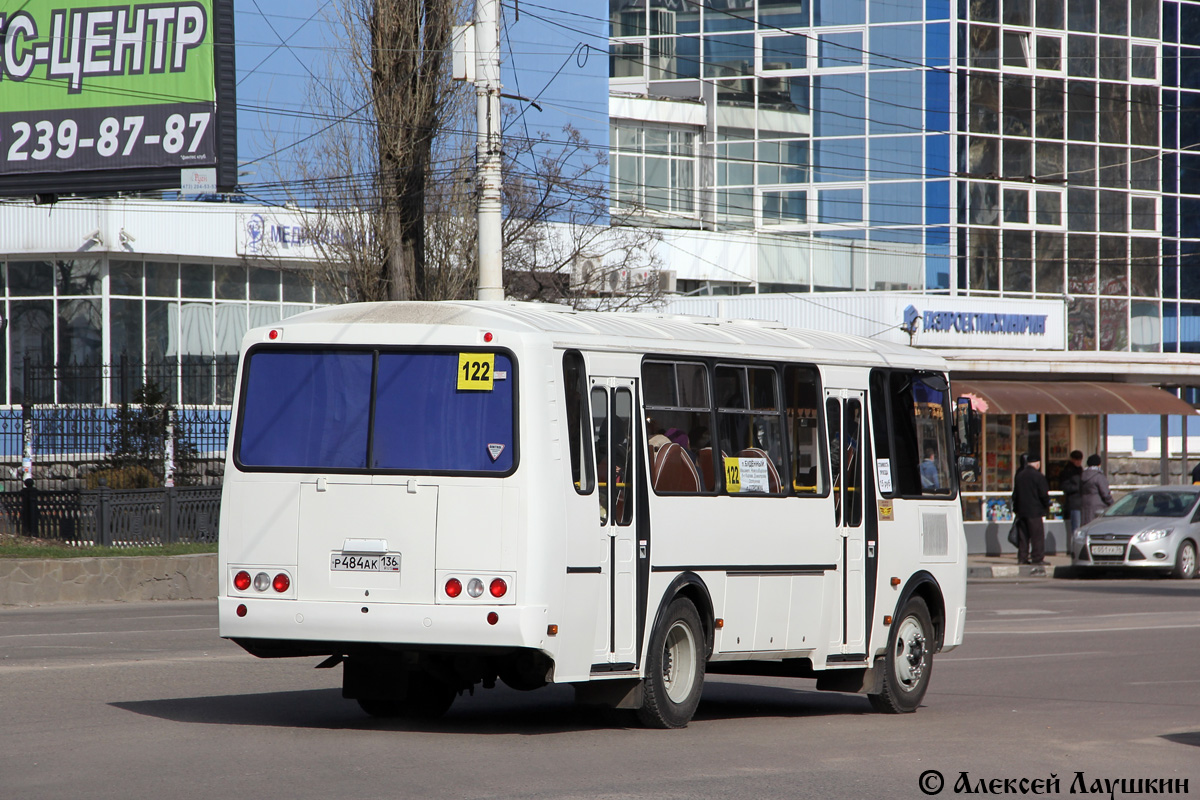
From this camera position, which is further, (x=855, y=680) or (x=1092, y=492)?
(x=1092, y=492)

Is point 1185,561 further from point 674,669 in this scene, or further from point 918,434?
point 674,669

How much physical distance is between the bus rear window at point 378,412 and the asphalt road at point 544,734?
1600 mm

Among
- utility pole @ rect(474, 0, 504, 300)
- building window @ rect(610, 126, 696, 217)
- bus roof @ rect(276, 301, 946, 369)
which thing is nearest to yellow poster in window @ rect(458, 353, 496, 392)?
bus roof @ rect(276, 301, 946, 369)

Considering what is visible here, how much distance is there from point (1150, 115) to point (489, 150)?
3345 centimetres

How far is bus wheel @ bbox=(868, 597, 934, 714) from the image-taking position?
12.2 m

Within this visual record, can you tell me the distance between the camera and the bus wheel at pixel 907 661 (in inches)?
481

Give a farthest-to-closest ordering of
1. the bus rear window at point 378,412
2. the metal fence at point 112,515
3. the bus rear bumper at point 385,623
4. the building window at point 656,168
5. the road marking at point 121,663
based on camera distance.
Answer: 1. the building window at point 656,168
2. the metal fence at point 112,515
3. the road marking at point 121,663
4. the bus rear window at point 378,412
5. the bus rear bumper at point 385,623

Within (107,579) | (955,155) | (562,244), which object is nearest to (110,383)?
(107,579)

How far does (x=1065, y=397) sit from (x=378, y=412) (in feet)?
87.6

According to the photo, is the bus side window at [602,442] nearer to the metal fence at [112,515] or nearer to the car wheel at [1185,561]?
the metal fence at [112,515]

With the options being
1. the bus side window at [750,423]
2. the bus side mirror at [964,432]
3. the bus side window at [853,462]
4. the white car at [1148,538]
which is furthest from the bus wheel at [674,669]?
the white car at [1148,538]

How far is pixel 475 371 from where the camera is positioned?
988 centimetres

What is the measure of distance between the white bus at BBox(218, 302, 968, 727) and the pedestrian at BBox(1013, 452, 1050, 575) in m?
19.1

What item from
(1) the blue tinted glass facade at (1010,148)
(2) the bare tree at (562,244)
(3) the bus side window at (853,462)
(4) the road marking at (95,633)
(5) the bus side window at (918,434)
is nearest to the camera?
(3) the bus side window at (853,462)
